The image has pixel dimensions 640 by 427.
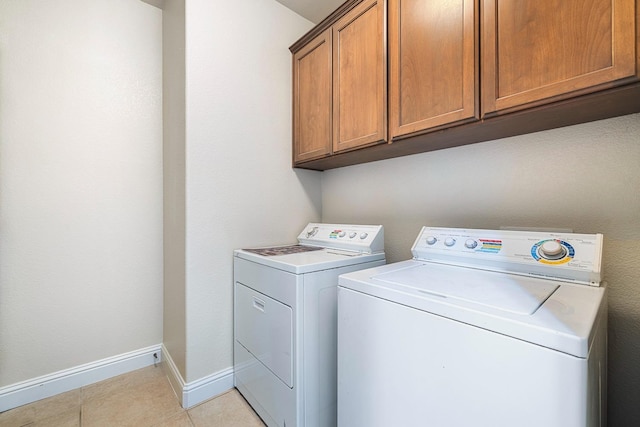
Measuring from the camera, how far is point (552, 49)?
0.89 metres

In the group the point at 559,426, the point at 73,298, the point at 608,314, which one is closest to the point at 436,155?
the point at 608,314

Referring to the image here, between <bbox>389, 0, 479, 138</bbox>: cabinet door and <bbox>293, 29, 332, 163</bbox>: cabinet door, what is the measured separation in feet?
1.58

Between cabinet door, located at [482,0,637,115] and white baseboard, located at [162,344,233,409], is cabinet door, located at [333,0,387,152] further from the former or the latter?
white baseboard, located at [162,344,233,409]

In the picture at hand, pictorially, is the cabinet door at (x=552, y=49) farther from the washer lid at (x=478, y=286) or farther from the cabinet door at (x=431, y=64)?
the washer lid at (x=478, y=286)

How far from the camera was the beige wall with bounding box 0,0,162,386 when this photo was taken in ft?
5.00

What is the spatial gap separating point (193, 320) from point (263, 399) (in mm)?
583

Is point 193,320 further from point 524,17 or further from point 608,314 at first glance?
point 524,17

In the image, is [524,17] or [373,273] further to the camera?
[373,273]

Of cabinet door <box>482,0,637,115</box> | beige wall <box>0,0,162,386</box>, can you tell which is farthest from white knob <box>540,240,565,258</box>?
beige wall <box>0,0,162,386</box>

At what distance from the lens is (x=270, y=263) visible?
1.35 m

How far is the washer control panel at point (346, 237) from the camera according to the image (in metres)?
1.59

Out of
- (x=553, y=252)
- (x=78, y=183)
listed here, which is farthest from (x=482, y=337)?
(x=78, y=183)

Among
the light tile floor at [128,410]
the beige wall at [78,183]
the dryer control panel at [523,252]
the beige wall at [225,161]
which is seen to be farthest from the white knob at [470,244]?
the beige wall at [78,183]

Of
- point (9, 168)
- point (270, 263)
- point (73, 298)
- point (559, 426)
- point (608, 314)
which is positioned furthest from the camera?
point (73, 298)
